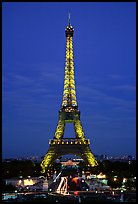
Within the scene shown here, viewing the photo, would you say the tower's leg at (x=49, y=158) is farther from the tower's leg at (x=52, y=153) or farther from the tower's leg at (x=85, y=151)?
the tower's leg at (x=85, y=151)

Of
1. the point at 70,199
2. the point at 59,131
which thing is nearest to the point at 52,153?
the point at 59,131

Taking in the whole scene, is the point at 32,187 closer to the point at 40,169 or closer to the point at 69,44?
the point at 40,169

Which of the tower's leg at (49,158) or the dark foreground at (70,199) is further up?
the tower's leg at (49,158)

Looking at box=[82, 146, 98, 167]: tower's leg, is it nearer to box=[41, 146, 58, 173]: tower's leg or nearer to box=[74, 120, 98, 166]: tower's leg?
box=[74, 120, 98, 166]: tower's leg

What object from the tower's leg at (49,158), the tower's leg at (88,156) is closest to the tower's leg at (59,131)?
the tower's leg at (49,158)

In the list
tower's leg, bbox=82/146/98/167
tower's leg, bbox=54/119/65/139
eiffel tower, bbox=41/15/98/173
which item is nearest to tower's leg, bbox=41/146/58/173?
eiffel tower, bbox=41/15/98/173

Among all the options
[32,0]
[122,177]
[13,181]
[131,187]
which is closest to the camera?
[32,0]

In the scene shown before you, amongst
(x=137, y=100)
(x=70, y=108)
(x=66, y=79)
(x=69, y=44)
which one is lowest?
(x=137, y=100)

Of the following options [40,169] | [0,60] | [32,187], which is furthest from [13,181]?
[0,60]

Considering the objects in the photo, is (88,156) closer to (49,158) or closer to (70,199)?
(49,158)
